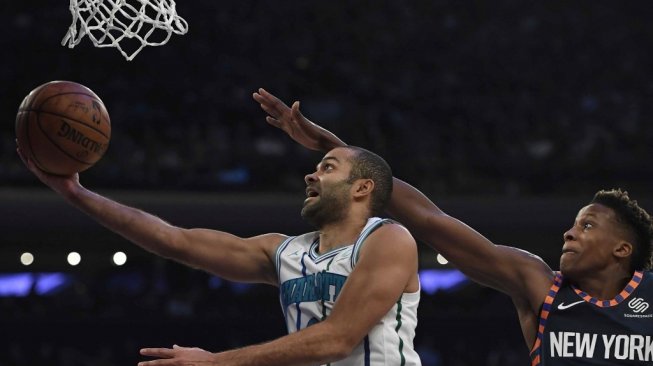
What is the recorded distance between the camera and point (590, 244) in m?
3.84

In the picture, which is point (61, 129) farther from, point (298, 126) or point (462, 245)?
point (462, 245)

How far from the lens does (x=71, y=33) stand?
383 centimetres

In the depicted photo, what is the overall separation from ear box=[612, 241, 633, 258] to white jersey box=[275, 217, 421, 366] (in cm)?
103

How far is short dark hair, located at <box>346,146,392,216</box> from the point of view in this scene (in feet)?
11.5

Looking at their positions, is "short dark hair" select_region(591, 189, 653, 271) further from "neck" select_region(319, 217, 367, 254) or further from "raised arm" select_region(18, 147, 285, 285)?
"raised arm" select_region(18, 147, 285, 285)

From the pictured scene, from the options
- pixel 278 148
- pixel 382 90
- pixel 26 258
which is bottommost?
pixel 26 258

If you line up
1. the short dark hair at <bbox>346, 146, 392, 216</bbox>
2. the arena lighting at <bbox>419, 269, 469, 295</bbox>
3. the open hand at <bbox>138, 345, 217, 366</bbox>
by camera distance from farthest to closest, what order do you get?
the arena lighting at <bbox>419, 269, 469, 295</bbox>, the short dark hair at <bbox>346, 146, 392, 216</bbox>, the open hand at <bbox>138, 345, 217, 366</bbox>

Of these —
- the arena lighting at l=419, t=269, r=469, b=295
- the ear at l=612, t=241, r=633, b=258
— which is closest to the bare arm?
the ear at l=612, t=241, r=633, b=258

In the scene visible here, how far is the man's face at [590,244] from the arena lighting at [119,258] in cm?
654

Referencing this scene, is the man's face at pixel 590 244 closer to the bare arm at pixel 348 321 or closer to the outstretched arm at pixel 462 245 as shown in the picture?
the outstretched arm at pixel 462 245

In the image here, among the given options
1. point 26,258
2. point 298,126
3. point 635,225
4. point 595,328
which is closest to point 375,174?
point 298,126

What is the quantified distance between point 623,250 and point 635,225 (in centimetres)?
13

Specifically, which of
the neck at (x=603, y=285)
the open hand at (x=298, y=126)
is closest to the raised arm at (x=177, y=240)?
the open hand at (x=298, y=126)

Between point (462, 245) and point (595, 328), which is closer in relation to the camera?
point (595, 328)
